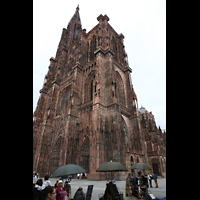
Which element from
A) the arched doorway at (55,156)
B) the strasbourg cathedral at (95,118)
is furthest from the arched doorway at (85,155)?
the arched doorway at (55,156)

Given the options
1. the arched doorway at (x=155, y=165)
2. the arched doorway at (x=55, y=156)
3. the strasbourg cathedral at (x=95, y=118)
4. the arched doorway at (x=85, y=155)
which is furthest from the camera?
the arched doorway at (x=155, y=165)

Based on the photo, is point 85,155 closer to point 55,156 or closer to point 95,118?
point 95,118

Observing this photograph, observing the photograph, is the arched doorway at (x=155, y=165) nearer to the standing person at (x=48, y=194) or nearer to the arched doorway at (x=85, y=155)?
the arched doorway at (x=85, y=155)

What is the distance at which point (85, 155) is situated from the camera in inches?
728

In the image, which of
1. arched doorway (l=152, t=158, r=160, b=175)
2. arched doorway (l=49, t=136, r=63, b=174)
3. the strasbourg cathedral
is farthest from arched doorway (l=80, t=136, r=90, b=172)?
arched doorway (l=152, t=158, r=160, b=175)

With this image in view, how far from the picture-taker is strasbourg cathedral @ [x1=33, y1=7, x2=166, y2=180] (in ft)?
53.8

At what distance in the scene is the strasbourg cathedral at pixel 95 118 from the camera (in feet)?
53.8

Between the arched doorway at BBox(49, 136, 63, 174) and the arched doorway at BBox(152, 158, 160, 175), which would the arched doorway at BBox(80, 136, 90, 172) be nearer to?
the arched doorway at BBox(49, 136, 63, 174)

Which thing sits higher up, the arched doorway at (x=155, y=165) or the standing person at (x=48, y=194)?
the standing person at (x=48, y=194)
